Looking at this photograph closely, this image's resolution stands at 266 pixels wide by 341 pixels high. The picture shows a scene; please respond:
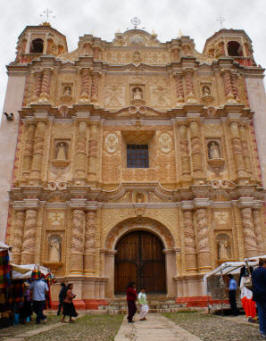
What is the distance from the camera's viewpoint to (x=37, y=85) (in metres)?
18.2

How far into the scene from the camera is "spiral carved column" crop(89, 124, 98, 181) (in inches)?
629

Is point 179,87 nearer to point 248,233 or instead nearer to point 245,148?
point 245,148

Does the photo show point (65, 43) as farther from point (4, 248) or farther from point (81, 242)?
point (4, 248)

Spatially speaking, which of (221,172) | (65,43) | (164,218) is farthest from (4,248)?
(65,43)

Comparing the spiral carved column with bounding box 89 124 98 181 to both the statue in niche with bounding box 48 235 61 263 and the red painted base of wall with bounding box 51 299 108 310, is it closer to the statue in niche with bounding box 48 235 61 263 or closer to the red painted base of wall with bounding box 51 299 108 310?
the statue in niche with bounding box 48 235 61 263

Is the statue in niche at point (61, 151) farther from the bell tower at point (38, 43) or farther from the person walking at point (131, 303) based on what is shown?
the person walking at point (131, 303)

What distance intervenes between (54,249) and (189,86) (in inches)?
430

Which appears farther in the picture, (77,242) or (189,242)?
(189,242)

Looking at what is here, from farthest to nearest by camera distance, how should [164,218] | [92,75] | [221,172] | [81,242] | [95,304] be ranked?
1. [92,75]
2. [221,172]
3. [164,218]
4. [81,242]
5. [95,304]

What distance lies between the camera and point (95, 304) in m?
13.5

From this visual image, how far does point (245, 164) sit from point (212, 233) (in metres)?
3.98

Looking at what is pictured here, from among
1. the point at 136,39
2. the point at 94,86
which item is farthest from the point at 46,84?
the point at 136,39

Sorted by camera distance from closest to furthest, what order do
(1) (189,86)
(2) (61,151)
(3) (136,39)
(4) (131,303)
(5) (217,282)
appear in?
(4) (131,303) < (5) (217,282) < (2) (61,151) < (1) (189,86) < (3) (136,39)

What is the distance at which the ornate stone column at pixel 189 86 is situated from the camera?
17766mm
